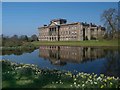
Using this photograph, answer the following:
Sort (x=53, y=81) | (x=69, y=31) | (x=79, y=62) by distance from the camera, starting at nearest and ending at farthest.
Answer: (x=53, y=81) < (x=79, y=62) < (x=69, y=31)

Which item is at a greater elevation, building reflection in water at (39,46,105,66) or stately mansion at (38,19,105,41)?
stately mansion at (38,19,105,41)

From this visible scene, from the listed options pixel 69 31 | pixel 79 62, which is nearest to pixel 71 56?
pixel 79 62

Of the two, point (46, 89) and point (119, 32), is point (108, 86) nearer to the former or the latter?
point (46, 89)

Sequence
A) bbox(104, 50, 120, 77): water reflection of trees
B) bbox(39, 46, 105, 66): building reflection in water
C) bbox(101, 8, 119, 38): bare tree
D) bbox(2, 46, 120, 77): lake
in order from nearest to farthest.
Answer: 1. bbox(104, 50, 120, 77): water reflection of trees
2. bbox(2, 46, 120, 77): lake
3. bbox(39, 46, 105, 66): building reflection in water
4. bbox(101, 8, 119, 38): bare tree

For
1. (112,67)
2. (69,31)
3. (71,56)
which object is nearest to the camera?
(112,67)

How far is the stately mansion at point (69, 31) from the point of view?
210 feet

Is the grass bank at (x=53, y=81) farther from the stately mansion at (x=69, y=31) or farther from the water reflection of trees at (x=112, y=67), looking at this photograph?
the stately mansion at (x=69, y=31)

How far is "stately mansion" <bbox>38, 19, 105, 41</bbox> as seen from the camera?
63.9 metres

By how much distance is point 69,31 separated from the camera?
69625 millimetres

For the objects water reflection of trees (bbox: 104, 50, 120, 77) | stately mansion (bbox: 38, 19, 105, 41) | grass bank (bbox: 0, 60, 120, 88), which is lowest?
water reflection of trees (bbox: 104, 50, 120, 77)

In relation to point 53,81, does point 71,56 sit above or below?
below

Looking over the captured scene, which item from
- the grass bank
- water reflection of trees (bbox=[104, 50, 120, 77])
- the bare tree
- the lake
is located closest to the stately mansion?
the bare tree

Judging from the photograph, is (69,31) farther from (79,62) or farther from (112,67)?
(112,67)

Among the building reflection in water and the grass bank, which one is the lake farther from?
the grass bank
